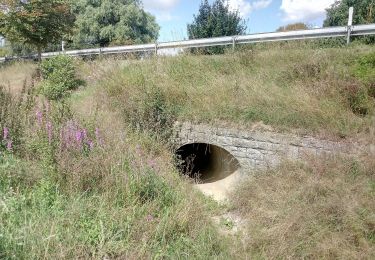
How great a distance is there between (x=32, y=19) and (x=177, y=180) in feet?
37.3

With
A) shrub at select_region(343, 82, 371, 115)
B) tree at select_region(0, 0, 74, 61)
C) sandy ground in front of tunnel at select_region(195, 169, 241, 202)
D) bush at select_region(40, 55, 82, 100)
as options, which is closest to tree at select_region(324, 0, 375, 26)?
shrub at select_region(343, 82, 371, 115)

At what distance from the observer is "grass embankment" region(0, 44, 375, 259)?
13.4 ft

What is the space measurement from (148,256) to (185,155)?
580cm

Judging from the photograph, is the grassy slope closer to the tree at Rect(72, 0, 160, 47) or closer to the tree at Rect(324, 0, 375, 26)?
the tree at Rect(324, 0, 375, 26)

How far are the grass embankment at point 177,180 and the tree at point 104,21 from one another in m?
19.8

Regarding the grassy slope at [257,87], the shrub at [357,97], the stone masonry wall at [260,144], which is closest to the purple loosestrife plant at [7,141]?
the grassy slope at [257,87]

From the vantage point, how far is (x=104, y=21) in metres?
28.3

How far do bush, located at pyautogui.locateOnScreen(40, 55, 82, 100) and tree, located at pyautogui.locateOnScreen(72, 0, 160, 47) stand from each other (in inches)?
538

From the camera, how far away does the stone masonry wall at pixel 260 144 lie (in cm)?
675

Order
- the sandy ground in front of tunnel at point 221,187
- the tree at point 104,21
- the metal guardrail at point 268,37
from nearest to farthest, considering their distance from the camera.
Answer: the sandy ground in front of tunnel at point 221,187 < the metal guardrail at point 268,37 < the tree at point 104,21

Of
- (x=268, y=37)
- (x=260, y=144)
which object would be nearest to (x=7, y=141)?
(x=260, y=144)

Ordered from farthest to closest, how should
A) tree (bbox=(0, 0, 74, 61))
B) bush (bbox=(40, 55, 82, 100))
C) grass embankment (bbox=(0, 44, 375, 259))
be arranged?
tree (bbox=(0, 0, 74, 61)) → bush (bbox=(40, 55, 82, 100)) → grass embankment (bbox=(0, 44, 375, 259))

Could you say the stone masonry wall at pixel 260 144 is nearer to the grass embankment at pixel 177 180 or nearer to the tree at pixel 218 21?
the grass embankment at pixel 177 180

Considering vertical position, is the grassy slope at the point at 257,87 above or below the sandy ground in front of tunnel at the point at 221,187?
above
